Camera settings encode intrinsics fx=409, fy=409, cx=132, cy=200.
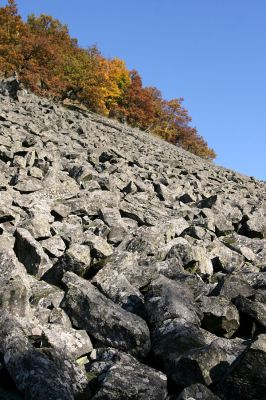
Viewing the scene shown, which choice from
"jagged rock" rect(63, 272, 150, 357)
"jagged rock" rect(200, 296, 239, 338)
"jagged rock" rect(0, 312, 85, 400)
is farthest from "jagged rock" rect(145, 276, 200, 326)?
"jagged rock" rect(0, 312, 85, 400)

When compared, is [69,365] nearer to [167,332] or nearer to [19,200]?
[167,332]

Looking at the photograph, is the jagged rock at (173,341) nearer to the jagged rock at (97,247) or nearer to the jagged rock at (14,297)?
the jagged rock at (14,297)

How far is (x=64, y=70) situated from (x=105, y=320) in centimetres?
5703

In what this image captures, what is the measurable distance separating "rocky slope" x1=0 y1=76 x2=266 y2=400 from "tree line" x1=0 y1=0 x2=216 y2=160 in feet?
133

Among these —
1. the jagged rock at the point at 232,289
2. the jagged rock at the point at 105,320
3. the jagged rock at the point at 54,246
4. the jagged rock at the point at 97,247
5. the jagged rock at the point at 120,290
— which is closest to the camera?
the jagged rock at the point at 105,320

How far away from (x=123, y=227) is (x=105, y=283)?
300 cm

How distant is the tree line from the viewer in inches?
2028

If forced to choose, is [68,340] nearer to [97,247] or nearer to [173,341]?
[173,341]

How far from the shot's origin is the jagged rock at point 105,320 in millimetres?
5949

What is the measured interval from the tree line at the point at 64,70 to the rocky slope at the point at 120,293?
1601 inches

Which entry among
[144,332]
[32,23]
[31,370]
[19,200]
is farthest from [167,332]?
[32,23]

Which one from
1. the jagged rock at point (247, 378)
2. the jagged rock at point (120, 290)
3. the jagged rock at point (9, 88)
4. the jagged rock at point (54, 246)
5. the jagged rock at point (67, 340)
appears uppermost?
the jagged rock at point (9, 88)

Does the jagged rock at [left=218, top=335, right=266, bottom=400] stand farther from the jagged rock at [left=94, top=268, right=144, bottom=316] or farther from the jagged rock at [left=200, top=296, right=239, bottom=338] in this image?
the jagged rock at [left=94, top=268, right=144, bottom=316]

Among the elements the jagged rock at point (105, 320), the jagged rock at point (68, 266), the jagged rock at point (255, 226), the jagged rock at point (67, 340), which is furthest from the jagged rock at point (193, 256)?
the jagged rock at point (255, 226)
